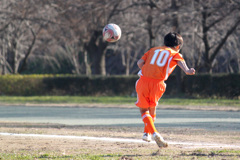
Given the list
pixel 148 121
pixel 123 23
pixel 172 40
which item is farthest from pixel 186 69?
pixel 123 23

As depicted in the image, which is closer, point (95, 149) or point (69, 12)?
point (95, 149)

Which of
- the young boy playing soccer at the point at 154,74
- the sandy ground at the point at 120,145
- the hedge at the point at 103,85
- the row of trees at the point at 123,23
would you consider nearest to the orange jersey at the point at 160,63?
the young boy playing soccer at the point at 154,74

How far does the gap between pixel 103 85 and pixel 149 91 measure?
71.1ft

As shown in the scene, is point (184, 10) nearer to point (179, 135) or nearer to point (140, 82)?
point (179, 135)

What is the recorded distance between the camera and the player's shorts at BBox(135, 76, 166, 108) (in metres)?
7.30

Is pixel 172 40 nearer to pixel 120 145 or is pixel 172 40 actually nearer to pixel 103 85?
pixel 120 145

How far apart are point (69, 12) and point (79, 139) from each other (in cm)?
2216

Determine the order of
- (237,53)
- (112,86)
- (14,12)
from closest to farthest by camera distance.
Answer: (112,86) < (14,12) < (237,53)

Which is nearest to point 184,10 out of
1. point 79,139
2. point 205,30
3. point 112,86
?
point 205,30

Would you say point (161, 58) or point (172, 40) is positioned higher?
point (172, 40)

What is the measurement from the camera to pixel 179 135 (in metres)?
9.62

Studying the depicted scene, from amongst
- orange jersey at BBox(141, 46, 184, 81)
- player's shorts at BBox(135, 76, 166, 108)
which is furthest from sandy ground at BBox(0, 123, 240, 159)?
orange jersey at BBox(141, 46, 184, 81)

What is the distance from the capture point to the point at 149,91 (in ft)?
24.1

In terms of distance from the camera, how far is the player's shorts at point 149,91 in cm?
730
